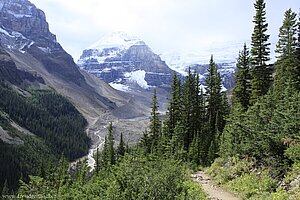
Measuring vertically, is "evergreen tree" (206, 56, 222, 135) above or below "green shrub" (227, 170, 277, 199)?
above

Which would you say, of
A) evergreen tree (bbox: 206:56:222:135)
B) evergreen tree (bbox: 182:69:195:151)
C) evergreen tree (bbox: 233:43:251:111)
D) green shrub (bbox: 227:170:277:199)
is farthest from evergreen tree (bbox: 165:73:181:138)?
green shrub (bbox: 227:170:277:199)

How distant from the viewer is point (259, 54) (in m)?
44.5

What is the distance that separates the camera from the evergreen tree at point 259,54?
4406 centimetres

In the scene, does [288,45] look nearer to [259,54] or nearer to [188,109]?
[259,54]

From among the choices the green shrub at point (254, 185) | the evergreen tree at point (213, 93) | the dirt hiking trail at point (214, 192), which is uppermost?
the evergreen tree at point (213, 93)

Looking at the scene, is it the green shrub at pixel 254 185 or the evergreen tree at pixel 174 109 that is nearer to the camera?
the green shrub at pixel 254 185

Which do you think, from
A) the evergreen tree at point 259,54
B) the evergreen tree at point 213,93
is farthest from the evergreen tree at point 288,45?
the evergreen tree at point 213,93

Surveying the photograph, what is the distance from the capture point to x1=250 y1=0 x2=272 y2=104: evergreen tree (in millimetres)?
44062

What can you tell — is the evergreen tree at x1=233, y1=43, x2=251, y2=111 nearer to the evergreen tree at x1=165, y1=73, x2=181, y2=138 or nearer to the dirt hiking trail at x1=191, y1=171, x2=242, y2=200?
the evergreen tree at x1=165, y1=73, x2=181, y2=138

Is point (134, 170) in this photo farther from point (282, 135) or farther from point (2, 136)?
point (2, 136)

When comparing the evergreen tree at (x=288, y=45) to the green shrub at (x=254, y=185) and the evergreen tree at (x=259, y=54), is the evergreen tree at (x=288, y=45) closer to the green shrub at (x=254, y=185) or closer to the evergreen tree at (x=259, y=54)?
the evergreen tree at (x=259, y=54)

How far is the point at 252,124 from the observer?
79.3 feet

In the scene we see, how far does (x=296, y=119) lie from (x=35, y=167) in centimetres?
14897

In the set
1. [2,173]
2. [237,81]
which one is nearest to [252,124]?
[237,81]
